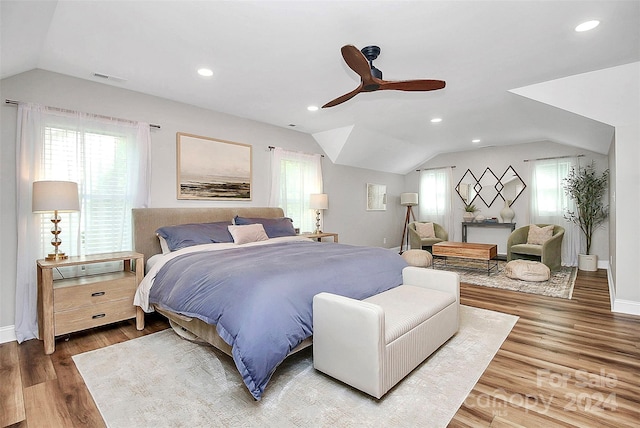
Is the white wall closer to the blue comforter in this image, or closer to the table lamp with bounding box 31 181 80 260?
the table lamp with bounding box 31 181 80 260

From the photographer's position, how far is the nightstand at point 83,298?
258 cm

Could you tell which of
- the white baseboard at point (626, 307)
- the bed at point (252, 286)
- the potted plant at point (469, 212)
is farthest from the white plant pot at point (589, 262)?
the bed at point (252, 286)

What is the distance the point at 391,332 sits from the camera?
75.9 inches

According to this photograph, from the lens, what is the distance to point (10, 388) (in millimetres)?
2037

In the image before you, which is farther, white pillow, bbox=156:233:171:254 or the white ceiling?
white pillow, bbox=156:233:171:254

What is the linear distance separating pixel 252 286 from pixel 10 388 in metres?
1.75

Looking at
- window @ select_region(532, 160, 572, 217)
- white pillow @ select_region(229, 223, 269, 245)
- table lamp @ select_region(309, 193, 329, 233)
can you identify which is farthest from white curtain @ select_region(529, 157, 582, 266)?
white pillow @ select_region(229, 223, 269, 245)

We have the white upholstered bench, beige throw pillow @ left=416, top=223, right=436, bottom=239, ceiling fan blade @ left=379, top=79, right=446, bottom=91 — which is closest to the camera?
the white upholstered bench

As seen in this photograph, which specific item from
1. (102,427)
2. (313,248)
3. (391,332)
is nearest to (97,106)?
(313,248)

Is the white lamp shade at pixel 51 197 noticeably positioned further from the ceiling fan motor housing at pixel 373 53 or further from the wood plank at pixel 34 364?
the ceiling fan motor housing at pixel 373 53

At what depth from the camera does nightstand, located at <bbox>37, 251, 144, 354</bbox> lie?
8.47ft

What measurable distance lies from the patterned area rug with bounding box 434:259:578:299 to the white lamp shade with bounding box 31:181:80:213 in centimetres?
512

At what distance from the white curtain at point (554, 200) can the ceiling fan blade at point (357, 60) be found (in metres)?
5.75

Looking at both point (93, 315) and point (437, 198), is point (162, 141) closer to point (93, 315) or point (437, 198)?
point (93, 315)
